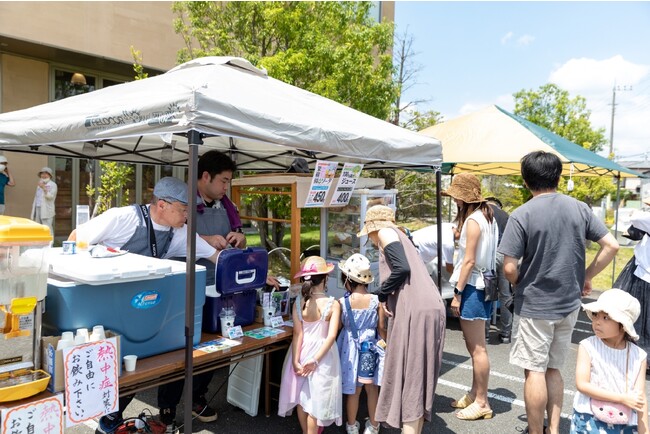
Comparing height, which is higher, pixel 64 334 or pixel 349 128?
pixel 349 128

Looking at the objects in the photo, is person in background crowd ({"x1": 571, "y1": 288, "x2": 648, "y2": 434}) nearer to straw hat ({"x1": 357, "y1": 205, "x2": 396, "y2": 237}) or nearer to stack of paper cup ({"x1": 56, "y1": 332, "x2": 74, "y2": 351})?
straw hat ({"x1": 357, "y1": 205, "x2": 396, "y2": 237})

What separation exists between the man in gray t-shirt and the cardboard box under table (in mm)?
2003

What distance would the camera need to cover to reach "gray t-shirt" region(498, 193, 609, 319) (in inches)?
113

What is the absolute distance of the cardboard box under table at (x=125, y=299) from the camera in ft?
6.99

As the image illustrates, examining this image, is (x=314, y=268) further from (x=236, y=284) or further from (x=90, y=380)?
(x=90, y=380)

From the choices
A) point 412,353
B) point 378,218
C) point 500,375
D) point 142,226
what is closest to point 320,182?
point 378,218

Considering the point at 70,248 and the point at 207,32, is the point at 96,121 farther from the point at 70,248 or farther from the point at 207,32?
Result: the point at 207,32

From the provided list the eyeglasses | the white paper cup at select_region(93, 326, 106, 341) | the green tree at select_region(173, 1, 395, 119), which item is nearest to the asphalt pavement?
the eyeglasses

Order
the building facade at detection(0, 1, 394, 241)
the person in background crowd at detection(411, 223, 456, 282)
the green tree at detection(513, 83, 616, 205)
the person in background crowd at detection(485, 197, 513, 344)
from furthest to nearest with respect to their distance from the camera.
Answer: the green tree at detection(513, 83, 616, 205), the building facade at detection(0, 1, 394, 241), the person in background crowd at detection(485, 197, 513, 344), the person in background crowd at detection(411, 223, 456, 282)

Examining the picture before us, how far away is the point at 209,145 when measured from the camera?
15.7 ft

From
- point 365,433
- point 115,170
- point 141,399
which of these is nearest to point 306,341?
point 365,433

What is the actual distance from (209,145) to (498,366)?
12.4 ft

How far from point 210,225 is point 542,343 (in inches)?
97.6

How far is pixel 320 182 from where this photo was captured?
3.49 m
